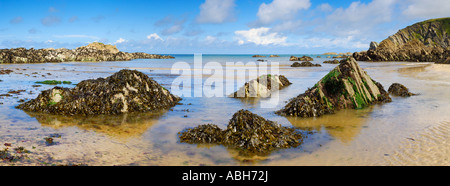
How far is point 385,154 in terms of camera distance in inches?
233

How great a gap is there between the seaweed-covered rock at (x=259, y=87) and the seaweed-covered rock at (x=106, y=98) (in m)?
3.86

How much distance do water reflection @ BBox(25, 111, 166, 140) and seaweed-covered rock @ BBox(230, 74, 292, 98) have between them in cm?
515

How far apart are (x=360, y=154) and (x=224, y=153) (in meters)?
2.94

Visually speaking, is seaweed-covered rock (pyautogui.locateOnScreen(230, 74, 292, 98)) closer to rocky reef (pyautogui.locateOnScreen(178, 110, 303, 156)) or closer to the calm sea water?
the calm sea water

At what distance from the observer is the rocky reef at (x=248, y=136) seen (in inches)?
254

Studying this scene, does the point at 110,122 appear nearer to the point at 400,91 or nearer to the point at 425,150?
the point at 425,150

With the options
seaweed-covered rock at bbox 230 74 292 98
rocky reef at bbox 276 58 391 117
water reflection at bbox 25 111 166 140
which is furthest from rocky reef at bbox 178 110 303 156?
seaweed-covered rock at bbox 230 74 292 98

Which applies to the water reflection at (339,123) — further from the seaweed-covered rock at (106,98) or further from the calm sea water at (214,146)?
the seaweed-covered rock at (106,98)

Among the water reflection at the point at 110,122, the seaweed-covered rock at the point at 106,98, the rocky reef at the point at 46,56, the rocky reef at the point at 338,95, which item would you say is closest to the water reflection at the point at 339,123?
the rocky reef at the point at 338,95

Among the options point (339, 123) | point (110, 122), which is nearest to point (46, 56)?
point (110, 122)

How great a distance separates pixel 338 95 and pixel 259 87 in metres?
4.40

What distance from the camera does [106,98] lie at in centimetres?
1037
